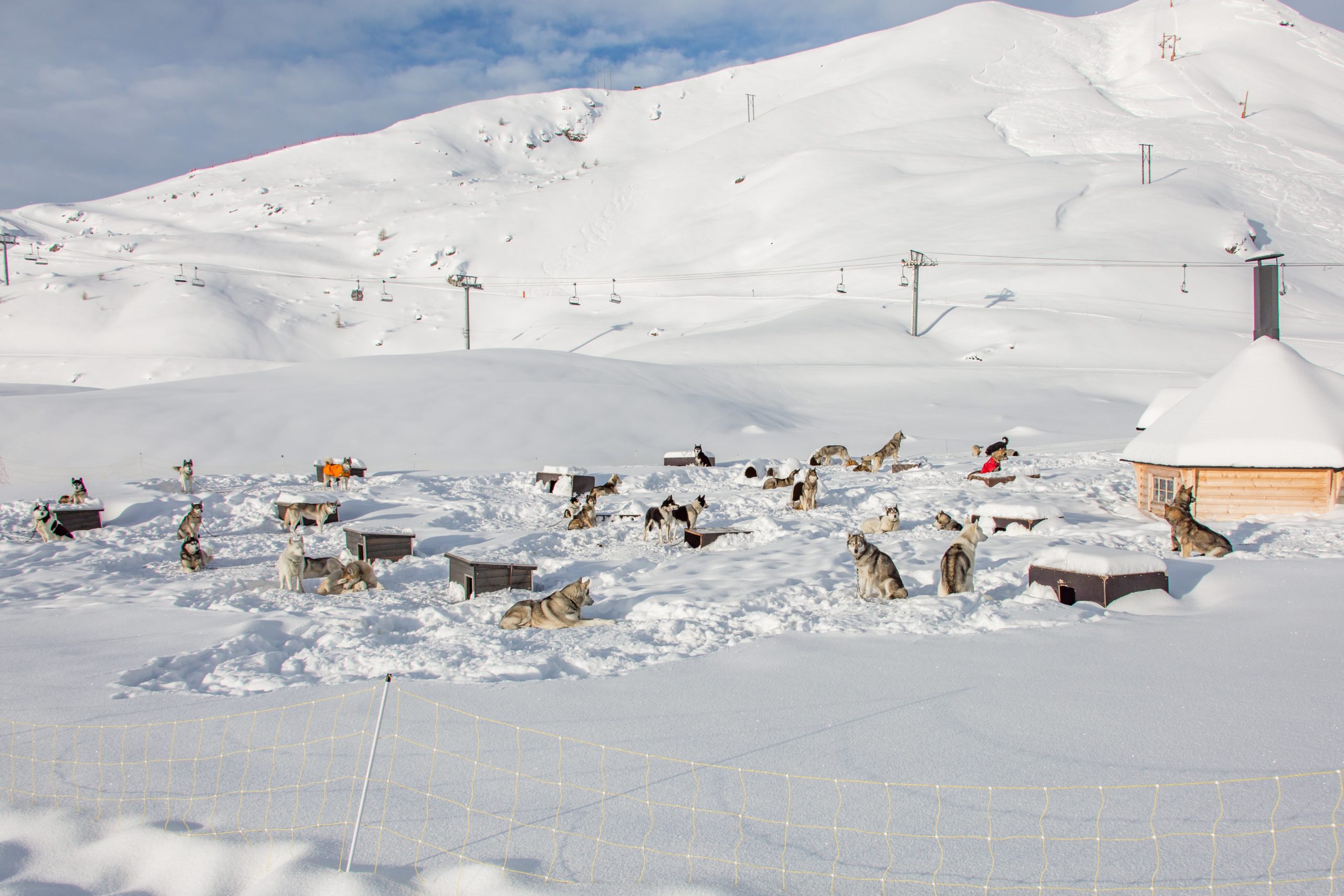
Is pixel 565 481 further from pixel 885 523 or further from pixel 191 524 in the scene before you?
pixel 885 523

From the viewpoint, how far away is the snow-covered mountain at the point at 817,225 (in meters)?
53.2

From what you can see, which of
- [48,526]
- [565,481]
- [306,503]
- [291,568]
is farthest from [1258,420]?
[48,526]

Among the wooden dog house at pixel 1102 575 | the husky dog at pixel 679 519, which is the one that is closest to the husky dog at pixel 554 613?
the wooden dog house at pixel 1102 575

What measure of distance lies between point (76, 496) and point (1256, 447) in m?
21.1

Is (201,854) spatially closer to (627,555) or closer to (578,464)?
(627,555)

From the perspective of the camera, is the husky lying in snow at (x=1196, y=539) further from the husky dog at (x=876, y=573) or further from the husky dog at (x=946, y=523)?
the husky dog at (x=876, y=573)

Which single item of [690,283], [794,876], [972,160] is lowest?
[794,876]

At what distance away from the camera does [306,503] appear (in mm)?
15180

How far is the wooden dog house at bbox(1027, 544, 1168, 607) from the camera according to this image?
842cm

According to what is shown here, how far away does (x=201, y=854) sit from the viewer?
392 cm

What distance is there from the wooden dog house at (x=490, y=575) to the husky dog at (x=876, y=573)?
13.8ft

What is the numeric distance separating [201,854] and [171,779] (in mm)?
1018

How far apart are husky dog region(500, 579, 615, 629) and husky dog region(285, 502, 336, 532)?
26.9 ft

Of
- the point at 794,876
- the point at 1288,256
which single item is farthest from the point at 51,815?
the point at 1288,256
